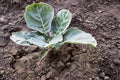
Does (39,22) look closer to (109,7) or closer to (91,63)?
(91,63)

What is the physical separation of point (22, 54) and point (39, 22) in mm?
195

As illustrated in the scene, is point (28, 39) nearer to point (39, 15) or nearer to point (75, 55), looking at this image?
point (39, 15)

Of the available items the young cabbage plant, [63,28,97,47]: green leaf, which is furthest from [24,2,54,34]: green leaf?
[63,28,97,47]: green leaf

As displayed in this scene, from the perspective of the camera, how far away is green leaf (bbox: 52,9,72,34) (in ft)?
4.16

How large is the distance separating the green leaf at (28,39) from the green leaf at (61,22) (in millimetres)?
88

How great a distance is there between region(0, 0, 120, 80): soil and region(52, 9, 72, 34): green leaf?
0.34 ft

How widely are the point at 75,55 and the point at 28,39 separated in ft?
0.85

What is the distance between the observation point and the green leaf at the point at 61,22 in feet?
4.16

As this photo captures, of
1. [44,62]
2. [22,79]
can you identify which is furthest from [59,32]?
[22,79]

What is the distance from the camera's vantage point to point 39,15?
1.31 metres

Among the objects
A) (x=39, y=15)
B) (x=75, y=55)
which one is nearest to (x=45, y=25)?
(x=39, y=15)

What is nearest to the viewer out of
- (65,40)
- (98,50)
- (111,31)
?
(65,40)

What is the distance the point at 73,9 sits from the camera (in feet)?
5.13

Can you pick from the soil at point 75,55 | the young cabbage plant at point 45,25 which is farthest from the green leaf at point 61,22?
the soil at point 75,55
